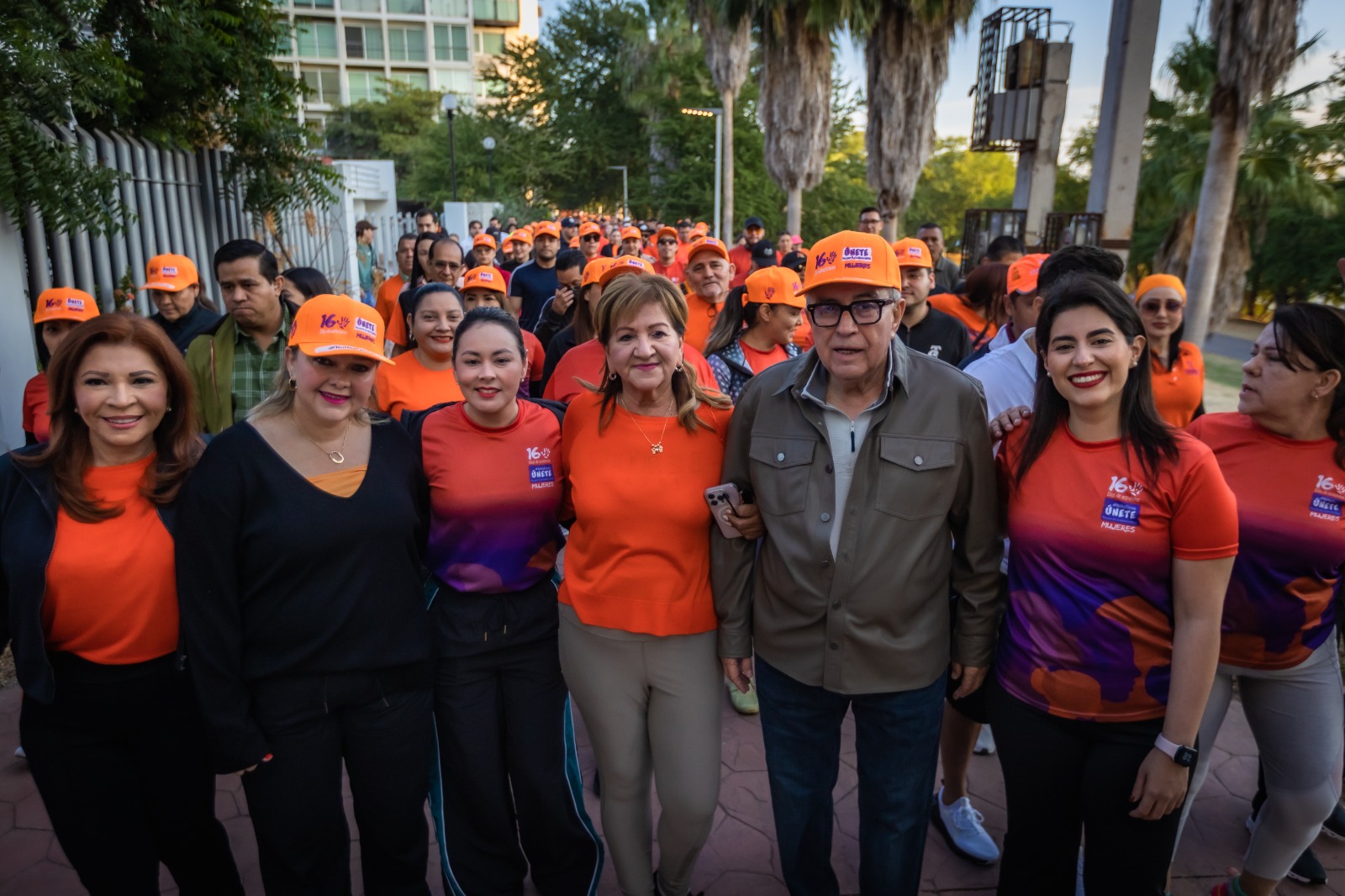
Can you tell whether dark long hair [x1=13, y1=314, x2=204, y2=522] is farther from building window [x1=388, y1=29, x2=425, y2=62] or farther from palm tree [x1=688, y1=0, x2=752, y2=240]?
building window [x1=388, y1=29, x2=425, y2=62]

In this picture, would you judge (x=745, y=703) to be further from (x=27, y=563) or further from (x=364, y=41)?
(x=364, y=41)

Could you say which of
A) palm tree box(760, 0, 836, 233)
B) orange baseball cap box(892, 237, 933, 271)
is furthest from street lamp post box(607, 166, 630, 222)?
orange baseball cap box(892, 237, 933, 271)

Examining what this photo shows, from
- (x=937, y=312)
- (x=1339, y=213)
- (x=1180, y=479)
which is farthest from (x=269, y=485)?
(x=1339, y=213)

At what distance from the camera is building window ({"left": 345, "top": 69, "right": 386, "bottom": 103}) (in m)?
66.2

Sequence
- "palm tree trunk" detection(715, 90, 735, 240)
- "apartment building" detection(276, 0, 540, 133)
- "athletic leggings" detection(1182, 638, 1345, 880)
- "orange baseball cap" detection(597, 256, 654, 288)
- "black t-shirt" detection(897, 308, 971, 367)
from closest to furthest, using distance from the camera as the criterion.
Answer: "athletic leggings" detection(1182, 638, 1345, 880) → "orange baseball cap" detection(597, 256, 654, 288) → "black t-shirt" detection(897, 308, 971, 367) → "palm tree trunk" detection(715, 90, 735, 240) → "apartment building" detection(276, 0, 540, 133)

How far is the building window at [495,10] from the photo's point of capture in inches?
2719

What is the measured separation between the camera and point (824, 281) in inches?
93.0

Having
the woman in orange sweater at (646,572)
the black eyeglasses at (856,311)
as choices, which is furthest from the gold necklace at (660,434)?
the black eyeglasses at (856,311)

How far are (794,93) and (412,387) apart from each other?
1689 centimetres

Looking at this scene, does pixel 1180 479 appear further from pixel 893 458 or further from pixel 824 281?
pixel 824 281

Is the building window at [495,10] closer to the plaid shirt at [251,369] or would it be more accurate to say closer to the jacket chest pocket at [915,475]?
the plaid shirt at [251,369]

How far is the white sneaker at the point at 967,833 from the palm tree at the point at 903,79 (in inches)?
546

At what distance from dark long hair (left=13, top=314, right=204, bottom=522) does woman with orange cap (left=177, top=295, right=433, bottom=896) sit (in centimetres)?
29

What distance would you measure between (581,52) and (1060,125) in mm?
29744
